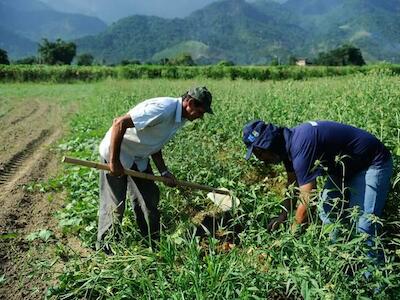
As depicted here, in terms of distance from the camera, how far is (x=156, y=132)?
4070 millimetres

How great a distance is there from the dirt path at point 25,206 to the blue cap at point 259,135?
156 cm

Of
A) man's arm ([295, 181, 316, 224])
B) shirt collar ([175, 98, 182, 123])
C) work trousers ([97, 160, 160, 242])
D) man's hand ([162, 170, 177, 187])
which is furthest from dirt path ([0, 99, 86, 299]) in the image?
man's arm ([295, 181, 316, 224])

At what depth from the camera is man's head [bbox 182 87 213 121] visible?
3.82m

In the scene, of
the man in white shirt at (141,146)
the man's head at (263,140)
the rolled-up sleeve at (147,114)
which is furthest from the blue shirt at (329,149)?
the rolled-up sleeve at (147,114)

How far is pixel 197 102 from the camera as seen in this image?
3.83 metres

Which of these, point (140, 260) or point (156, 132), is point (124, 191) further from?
point (140, 260)

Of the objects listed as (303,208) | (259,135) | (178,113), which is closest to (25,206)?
(178,113)

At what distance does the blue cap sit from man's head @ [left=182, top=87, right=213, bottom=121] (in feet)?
1.87

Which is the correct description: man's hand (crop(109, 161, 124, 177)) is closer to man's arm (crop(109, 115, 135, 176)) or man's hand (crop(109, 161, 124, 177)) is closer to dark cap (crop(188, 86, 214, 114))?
man's arm (crop(109, 115, 135, 176))

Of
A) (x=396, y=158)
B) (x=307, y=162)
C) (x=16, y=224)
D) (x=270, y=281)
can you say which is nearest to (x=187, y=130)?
(x=16, y=224)

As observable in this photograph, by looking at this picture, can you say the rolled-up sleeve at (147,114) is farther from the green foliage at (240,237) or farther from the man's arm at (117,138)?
the green foliage at (240,237)

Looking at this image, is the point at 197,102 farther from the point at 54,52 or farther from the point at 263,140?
the point at 54,52

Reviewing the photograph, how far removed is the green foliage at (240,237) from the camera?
267 centimetres

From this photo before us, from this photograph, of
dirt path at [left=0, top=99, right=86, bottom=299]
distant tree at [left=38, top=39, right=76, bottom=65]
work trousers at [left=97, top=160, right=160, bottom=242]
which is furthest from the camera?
distant tree at [left=38, top=39, right=76, bottom=65]
